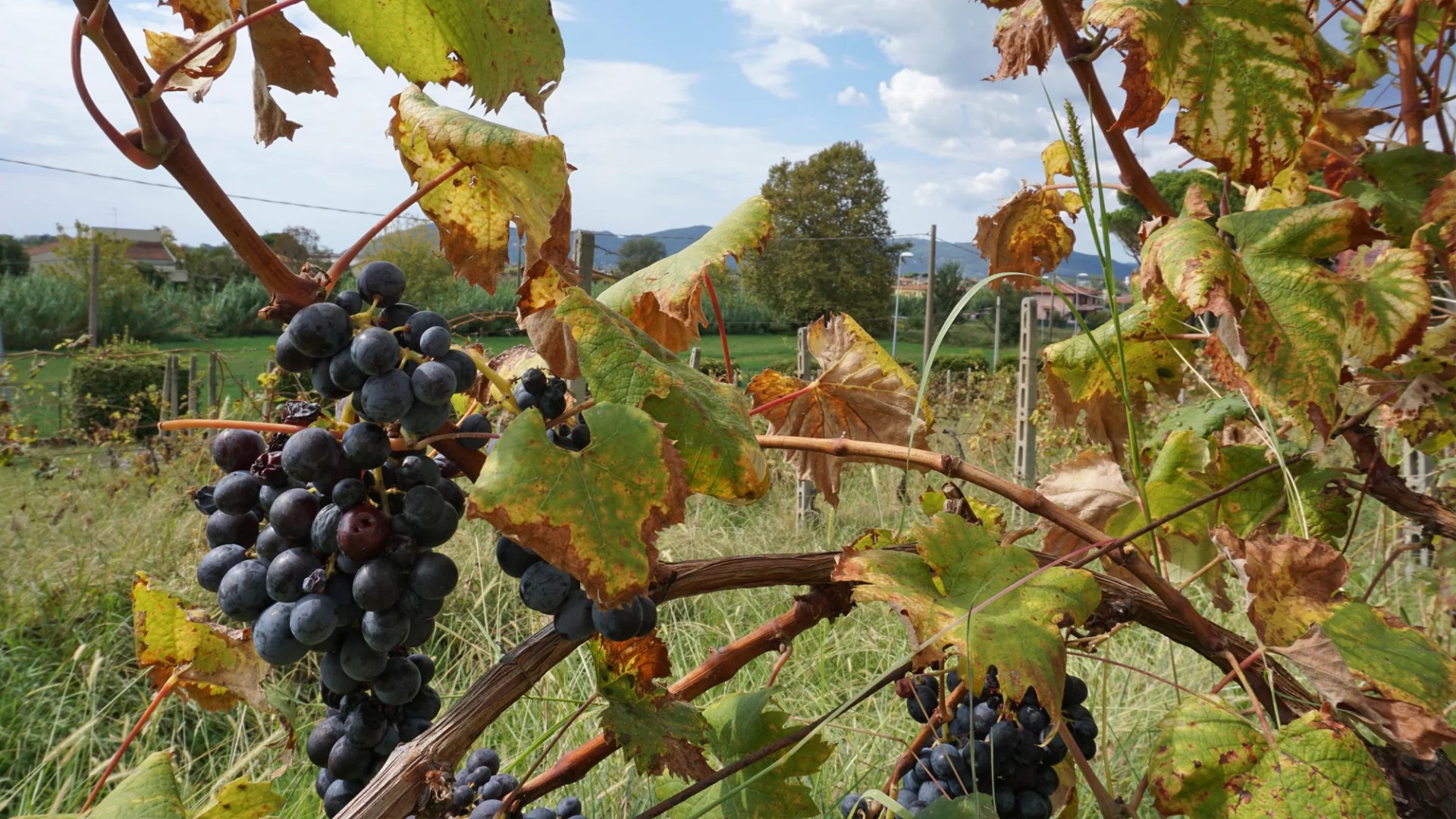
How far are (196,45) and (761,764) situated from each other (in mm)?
864

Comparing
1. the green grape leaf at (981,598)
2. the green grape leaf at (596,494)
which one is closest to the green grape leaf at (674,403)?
the green grape leaf at (596,494)

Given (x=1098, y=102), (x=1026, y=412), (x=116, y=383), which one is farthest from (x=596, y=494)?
(x=116, y=383)

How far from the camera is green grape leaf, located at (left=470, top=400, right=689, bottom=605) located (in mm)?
507

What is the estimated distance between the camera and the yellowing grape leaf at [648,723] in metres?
0.73

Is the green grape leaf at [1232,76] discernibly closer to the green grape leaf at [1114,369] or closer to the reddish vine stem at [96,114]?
the green grape leaf at [1114,369]

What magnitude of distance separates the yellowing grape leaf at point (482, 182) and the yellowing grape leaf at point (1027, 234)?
0.82 m

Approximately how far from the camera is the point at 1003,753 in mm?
960

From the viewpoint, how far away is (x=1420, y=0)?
1.17 m

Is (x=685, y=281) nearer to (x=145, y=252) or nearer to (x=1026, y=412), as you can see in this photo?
(x=1026, y=412)

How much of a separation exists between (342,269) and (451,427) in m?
0.12

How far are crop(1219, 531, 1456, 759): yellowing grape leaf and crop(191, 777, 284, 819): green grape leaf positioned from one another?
0.83 m

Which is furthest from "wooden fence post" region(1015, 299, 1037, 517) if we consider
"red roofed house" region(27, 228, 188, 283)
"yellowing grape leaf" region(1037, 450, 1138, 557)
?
"red roofed house" region(27, 228, 188, 283)

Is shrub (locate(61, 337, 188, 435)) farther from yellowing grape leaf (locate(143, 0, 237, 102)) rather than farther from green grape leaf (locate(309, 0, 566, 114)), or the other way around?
green grape leaf (locate(309, 0, 566, 114))

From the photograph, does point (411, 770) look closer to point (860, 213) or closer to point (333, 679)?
point (333, 679)
